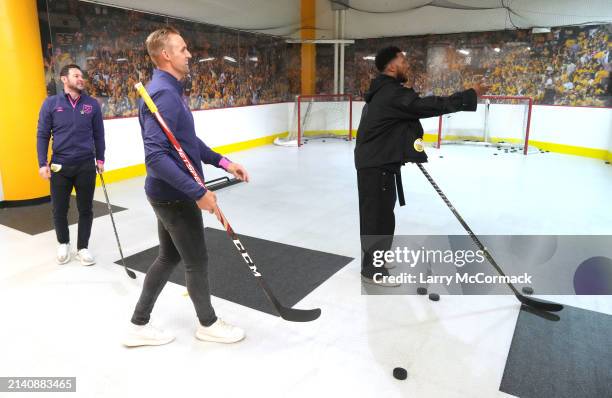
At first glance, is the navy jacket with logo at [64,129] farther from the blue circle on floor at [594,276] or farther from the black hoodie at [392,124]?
the blue circle on floor at [594,276]

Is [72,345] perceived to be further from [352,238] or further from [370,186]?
[352,238]

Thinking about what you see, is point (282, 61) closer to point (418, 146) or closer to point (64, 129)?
point (64, 129)

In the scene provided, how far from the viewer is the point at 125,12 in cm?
655

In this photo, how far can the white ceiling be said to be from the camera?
795cm

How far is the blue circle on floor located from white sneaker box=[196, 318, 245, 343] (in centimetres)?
236

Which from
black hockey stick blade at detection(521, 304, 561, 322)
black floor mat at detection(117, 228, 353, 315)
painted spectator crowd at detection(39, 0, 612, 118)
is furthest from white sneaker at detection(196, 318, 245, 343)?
painted spectator crowd at detection(39, 0, 612, 118)

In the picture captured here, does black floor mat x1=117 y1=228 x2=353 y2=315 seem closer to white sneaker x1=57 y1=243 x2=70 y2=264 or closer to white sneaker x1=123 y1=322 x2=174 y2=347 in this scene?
white sneaker x1=57 y1=243 x2=70 y2=264

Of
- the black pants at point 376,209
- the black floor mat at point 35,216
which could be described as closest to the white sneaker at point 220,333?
the black pants at point 376,209

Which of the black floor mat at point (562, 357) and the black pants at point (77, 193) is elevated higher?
the black pants at point (77, 193)

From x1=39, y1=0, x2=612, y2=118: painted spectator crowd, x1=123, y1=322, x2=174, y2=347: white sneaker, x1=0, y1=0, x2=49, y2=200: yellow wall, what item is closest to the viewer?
x1=123, y1=322, x2=174, y2=347: white sneaker

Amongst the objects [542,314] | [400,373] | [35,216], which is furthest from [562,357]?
[35,216]

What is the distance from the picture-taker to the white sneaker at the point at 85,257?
3600 mm

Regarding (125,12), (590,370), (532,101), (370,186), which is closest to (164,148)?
(370,186)

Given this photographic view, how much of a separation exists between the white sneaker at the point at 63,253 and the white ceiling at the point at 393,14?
420 centimetres
